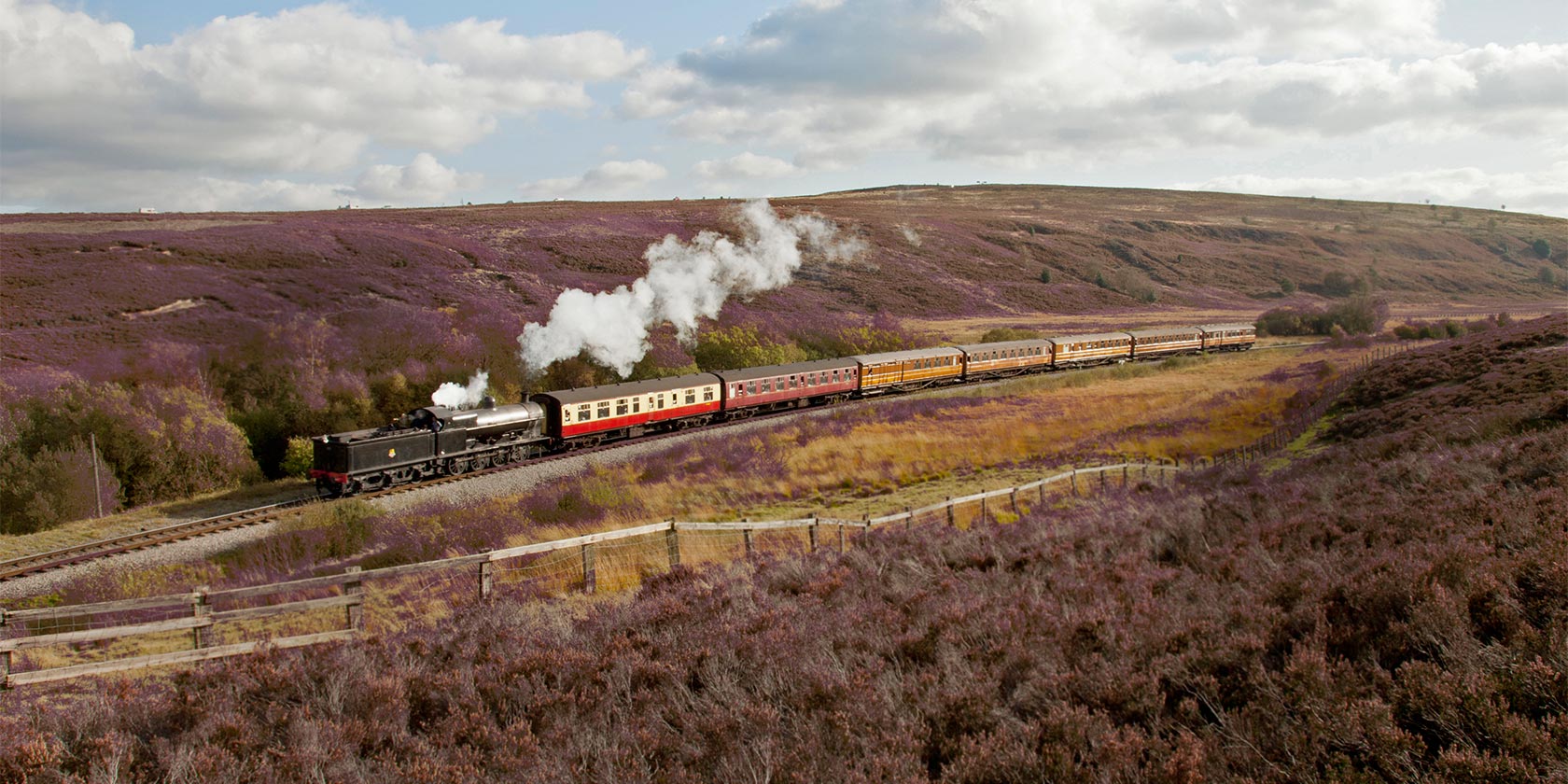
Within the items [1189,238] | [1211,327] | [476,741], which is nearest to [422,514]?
[476,741]

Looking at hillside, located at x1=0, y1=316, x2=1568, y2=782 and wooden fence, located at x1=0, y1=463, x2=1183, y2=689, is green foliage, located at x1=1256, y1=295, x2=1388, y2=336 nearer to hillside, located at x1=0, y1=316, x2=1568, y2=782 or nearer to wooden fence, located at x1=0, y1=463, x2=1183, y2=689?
wooden fence, located at x1=0, y1=463, x2=1183, y2=689

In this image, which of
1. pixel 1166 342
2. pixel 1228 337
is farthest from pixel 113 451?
pixel 1228 337

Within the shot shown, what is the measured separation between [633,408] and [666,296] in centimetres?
1476

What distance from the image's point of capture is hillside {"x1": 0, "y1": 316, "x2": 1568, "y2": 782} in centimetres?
537

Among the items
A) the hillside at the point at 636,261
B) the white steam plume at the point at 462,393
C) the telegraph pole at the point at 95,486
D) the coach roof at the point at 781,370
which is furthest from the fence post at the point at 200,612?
the coach roof at the point at 781,370

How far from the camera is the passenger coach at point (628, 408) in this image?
27031 mm

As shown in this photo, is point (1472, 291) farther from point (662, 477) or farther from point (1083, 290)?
point (662, 477)

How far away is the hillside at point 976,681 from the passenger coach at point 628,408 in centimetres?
1693

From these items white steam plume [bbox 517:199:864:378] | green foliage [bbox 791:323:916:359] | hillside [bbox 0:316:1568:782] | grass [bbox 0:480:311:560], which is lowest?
grass [bbox 0:480:311:560]

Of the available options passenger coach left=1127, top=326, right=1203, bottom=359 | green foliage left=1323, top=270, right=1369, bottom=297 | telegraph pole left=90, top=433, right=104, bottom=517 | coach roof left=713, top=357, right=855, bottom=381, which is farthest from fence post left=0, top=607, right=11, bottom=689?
green foliage left=1323, top=270, right=1369, bottom=297

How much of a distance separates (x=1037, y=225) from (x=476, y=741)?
113129 millimetres

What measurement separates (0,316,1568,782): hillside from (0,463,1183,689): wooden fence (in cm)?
76

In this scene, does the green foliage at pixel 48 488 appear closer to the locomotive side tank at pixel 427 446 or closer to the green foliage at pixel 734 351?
the locomotive side tank at pixel 427 446

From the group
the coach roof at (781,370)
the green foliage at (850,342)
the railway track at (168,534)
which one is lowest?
the railway track at (168,534)
